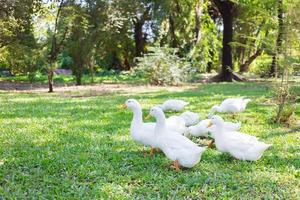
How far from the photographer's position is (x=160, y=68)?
19891 millimetres

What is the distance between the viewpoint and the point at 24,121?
855 centimetres

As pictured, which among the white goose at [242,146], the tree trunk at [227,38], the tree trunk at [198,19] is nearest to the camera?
the white goose at [242,146]

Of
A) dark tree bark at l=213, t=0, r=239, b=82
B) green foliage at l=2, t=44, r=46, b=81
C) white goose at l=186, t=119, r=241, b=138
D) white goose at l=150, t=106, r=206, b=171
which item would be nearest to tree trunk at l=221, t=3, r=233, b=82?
dark tree bark at l=213, t=0, r=239, b=82

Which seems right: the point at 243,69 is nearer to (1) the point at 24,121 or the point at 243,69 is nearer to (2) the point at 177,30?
(2) the point at 177,30

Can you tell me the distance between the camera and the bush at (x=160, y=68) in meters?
19.7

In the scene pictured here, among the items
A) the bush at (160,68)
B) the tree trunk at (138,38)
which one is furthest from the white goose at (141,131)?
the tree trunk at (138,38)

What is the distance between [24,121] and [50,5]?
9.18m

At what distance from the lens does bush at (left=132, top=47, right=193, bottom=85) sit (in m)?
19.7

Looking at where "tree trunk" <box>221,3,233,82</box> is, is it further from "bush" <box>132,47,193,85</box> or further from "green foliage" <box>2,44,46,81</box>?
"green foliage" <box>2,44,46,81</box>

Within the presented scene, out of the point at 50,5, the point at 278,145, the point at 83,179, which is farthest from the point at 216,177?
the point at 50,5

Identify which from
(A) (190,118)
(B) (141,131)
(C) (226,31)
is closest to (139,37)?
(C) (226,31)

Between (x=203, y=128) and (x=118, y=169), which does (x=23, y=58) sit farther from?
(x=118, y=169)

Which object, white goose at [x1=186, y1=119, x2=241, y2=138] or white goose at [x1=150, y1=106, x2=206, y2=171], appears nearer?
white goose at [x1=150, y1=106, x2=206, y2=171]

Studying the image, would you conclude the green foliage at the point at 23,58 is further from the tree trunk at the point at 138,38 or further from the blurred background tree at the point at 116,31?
the tree trunk at the point at 138,38
